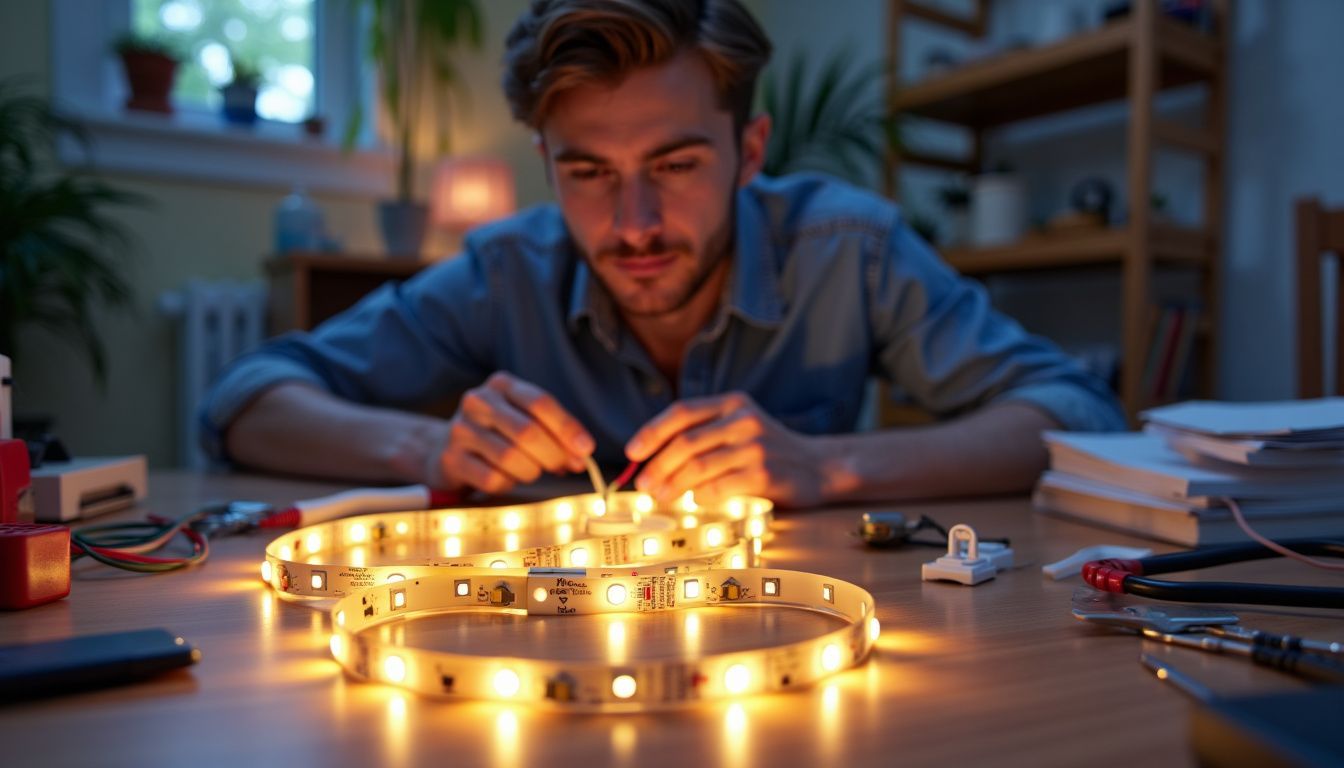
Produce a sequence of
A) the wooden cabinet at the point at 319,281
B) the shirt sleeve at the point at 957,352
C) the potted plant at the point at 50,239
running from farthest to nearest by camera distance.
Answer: the wooden cabinet at the point at 319,281, the potted plant at the point at 50,239, the shirt sleeve at the point at 957,352

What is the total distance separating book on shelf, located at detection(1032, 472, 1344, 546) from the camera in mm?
805

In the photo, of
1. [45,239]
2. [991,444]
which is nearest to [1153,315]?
[991,444]

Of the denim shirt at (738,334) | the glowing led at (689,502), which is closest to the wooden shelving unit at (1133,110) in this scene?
the denim shirt at (738,334)

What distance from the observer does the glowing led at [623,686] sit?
1.38 ft

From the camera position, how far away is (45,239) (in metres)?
2.17

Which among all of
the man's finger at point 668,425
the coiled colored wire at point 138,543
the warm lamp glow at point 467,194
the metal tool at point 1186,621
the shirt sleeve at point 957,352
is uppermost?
the warm lamp glow at point 467,194

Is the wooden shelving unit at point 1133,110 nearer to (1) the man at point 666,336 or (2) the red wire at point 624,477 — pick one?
(1) the man at point 666,336

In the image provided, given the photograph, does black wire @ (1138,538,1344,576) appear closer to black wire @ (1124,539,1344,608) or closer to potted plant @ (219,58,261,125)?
black wire @ (1124,539,1344,608)

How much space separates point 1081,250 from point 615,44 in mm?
1588

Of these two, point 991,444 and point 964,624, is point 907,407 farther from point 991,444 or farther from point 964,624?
point 964,624

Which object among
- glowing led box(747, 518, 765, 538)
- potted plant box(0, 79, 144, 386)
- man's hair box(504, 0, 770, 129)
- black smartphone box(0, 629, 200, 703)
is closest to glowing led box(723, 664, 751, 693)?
black smartphone box(0, 629, 200, 703)

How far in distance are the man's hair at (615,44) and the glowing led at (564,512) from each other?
1.71ft

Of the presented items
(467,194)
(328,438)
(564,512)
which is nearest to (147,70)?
(467,194)

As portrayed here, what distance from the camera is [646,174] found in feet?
3.87
